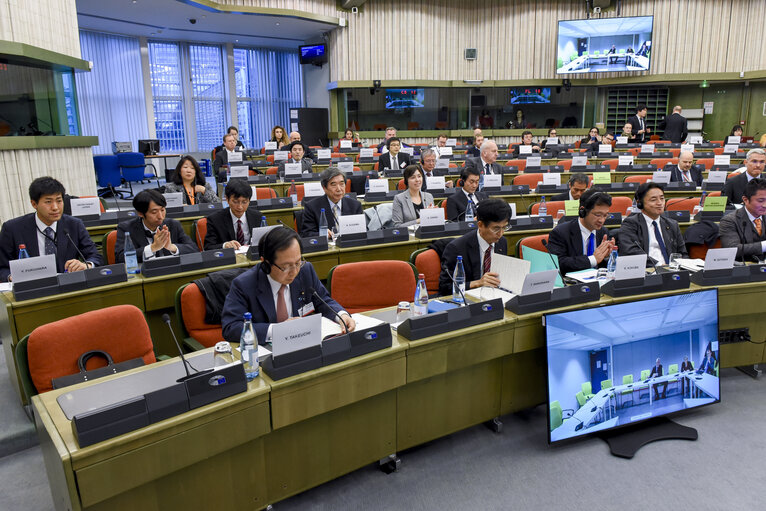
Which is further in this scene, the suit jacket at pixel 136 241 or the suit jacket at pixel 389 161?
the suit jacket at pixel 389 161

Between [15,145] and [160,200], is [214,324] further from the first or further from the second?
[15,145]

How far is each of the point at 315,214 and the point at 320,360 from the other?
3054 millimetres

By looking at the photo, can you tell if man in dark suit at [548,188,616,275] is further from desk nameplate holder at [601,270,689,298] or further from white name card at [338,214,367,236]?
white name card at [338,214,367,236]

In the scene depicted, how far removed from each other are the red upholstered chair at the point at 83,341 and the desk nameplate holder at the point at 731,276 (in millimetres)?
3069

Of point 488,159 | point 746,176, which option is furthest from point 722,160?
point 488,159

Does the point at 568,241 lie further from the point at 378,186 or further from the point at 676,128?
the point at 676,128

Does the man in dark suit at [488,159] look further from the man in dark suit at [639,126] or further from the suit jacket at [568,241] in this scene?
the man in dark suit at [639,126]

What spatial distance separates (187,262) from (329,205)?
73.5 inches

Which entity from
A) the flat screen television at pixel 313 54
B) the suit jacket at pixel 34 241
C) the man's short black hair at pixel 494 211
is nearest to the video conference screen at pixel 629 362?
the man's short black hair at pixel 494 211

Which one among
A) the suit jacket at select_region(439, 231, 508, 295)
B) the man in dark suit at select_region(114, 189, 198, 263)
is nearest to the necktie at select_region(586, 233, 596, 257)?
the suit jacket at select_region(439, 231, 508, 295)

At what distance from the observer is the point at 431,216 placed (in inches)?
183

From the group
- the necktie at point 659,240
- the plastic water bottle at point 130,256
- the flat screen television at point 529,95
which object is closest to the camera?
the plastic water bottle at point 130,256

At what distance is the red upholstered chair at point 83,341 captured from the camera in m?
2.29

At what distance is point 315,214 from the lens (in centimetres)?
512
